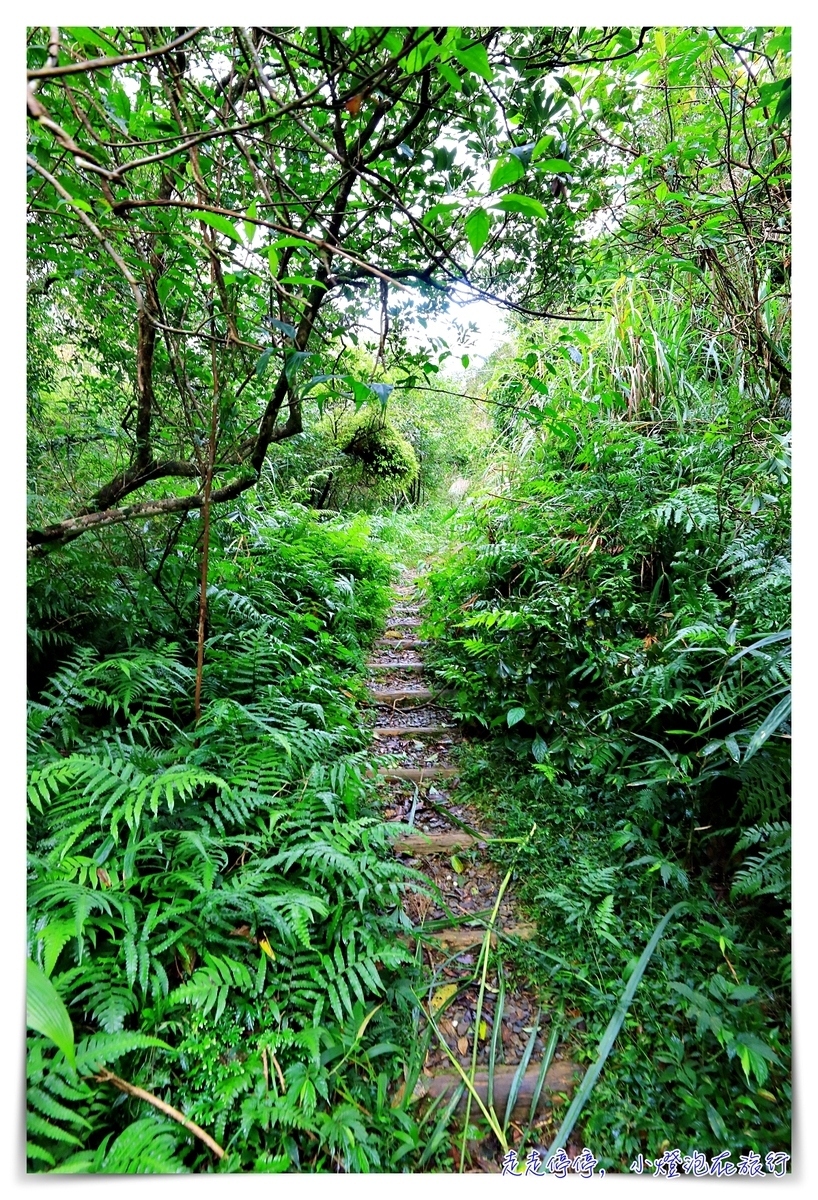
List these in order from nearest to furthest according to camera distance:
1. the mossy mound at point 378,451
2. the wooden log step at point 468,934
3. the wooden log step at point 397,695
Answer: the wooden log step at point 468,934 → the wooden log step at point 397,695 → the mossy mound at point 378,451

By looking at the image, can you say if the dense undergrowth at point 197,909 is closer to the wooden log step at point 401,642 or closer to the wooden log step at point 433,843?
the wooden log step at point 433,843

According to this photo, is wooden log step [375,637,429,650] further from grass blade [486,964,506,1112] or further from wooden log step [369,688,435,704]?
grass blade [486,964,506,1112]

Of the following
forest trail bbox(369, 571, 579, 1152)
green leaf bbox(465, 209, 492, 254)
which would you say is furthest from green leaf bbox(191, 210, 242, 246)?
forest trail bbox(369, 571, 579, 1152)

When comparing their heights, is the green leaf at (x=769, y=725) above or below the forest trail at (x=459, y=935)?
above

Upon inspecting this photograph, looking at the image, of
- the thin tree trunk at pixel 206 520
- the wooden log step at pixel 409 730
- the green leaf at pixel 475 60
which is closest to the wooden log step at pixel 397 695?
the wooden log step at pixel 409 730

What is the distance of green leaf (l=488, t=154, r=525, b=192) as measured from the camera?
0.74 meters

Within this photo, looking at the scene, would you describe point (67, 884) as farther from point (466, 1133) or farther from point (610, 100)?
point (610, 100)

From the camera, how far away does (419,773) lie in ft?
7.11

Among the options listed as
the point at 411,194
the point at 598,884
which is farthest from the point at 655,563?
the point at 411,194

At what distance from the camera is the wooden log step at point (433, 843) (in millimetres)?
1762

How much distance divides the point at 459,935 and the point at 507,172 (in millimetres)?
1927

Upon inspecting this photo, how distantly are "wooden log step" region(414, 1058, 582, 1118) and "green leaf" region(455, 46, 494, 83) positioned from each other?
205 cm

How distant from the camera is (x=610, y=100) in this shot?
1.38m

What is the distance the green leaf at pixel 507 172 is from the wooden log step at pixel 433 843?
1.86 m
